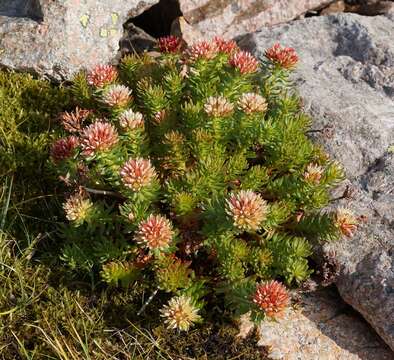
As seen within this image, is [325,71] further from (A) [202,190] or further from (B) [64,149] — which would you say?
(B) [64,149]

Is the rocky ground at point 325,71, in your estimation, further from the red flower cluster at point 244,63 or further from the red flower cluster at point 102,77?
the red flower cluster at point 102,77

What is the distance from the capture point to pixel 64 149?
12.5 feet

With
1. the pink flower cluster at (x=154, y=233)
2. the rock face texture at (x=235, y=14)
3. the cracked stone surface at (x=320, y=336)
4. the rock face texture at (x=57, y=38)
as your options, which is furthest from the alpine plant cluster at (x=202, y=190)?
the rock face texture at (x=235, y=14)

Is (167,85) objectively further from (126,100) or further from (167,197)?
(167,197)

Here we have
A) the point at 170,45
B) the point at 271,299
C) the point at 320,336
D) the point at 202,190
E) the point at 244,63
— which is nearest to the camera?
the point at 271,299

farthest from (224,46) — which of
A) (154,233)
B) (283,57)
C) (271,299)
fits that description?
(271,299)

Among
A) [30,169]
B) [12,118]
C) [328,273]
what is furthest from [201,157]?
[12,118]

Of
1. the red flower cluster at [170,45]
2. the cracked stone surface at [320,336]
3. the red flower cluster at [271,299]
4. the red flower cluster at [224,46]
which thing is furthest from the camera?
the red flower cluster at [170,45]

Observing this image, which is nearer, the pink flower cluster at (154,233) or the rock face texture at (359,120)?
the pink flower cluster at (154,233)

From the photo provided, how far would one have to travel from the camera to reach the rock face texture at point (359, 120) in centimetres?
382

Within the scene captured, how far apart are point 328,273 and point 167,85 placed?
1.64 meters

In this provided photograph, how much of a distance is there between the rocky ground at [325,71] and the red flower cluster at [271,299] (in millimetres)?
631

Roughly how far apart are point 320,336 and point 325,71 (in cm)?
235

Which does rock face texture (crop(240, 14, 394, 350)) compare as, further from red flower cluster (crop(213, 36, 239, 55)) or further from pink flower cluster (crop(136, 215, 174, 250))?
pink flower cluster (crop(136, 215, 174, 250))
